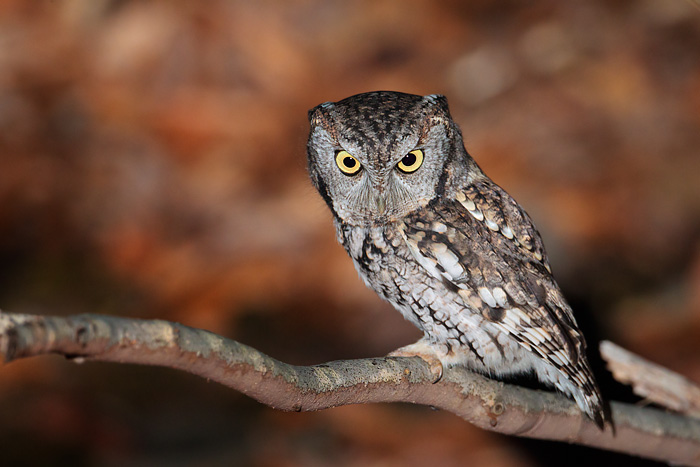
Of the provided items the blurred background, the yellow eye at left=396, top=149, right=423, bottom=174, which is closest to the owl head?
the yellow eye at left=396, top=149, right=423, bottom=174

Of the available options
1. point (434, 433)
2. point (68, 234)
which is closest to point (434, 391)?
point (434, 433)

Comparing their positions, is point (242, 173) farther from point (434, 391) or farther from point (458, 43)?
point (434, 391)

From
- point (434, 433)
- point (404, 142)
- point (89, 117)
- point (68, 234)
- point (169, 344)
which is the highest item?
point (89, 117)

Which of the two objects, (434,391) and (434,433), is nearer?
(434,391)

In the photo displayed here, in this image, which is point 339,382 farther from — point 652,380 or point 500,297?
point 652,380

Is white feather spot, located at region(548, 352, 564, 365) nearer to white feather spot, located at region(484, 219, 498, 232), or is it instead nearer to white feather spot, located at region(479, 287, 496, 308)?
white feather spot, located at region(479, 287, 496, 308)

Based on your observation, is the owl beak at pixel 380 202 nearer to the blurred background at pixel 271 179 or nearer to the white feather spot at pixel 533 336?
the white feather spot at pixel 533 336
